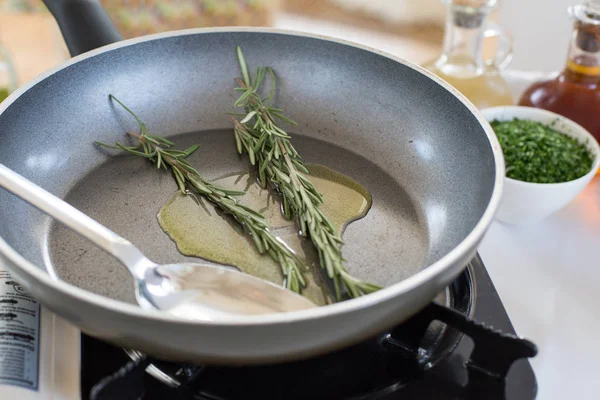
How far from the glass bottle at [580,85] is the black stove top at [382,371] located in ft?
1.50

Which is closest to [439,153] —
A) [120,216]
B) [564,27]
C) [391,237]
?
[391,237]

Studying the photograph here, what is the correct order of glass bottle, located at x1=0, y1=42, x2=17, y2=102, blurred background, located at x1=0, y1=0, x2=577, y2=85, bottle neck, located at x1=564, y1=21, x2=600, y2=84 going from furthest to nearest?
blurred background, located at x1=0, y1=0, x2=577, y2=85, glass bottle, located at x1=0, y1=42, x2=17, y2=102, bottle neck, located at x1=564, y1=21, x2=600, y2=84

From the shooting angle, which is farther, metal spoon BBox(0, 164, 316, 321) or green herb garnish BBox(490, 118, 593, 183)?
green herb garnish BBox(490, 118, 593, 183)

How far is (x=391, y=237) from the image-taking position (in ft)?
2.23

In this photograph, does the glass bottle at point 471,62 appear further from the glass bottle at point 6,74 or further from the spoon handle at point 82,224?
the glass bottle at point 6,74

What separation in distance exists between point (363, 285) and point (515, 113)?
465 millimetres

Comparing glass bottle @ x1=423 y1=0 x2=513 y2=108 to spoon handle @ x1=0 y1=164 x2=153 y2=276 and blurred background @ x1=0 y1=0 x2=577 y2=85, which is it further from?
blurred background @ x1=0 y1=0 x2=577 y2=85

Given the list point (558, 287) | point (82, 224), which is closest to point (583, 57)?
point (558, 287)

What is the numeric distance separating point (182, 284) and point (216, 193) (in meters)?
0.15

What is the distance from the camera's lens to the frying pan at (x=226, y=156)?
1.55 ft

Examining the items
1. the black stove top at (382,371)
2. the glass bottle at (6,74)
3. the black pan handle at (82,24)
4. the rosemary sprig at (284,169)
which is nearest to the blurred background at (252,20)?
the glass bottle at (6,74)

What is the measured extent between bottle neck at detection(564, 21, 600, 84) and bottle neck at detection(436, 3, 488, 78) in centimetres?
14

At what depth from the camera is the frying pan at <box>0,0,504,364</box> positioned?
47cm

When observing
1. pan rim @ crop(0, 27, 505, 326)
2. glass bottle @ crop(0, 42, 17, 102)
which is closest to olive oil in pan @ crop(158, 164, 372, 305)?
pan rim @ crop(0, 27, 505, 326)
